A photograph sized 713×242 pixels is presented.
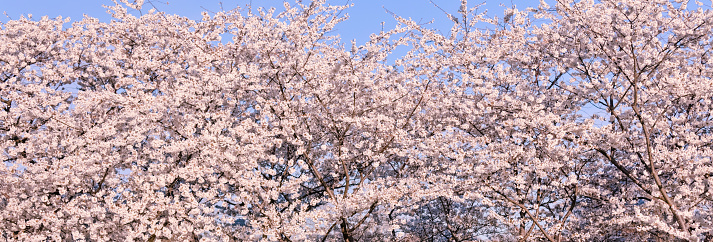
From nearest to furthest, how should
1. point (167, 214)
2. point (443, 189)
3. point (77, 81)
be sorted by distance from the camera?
point (167, 214)
point (443, 189)
point (77, 81)

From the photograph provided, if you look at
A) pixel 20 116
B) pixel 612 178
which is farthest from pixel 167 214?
pixel 612 178

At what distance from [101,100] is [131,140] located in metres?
1.59

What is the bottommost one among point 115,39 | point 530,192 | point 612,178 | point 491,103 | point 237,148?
point 237,148

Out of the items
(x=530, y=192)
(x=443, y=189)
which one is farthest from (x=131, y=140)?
(x=530, y=192)

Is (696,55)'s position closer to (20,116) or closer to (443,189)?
(443,189)

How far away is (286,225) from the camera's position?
30.2 feet

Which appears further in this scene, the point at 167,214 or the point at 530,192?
the point at 530,192

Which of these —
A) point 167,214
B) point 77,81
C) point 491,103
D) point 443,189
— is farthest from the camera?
point 77,81

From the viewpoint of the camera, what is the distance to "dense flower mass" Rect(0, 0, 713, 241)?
9539mm

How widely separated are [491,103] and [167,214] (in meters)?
7.71

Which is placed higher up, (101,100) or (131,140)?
(101,100)

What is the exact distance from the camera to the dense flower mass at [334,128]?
954cm

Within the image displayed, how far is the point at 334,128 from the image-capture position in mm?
11469

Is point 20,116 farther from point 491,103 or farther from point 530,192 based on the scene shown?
point 530,192
